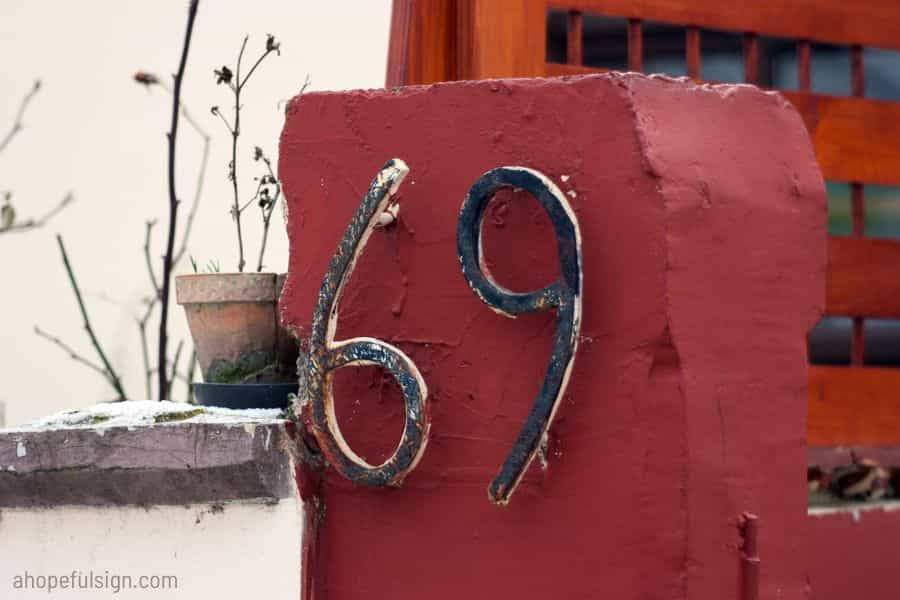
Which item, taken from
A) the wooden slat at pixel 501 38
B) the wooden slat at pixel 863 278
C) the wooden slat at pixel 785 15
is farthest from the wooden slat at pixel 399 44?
the wooden slat at pixel 863 278

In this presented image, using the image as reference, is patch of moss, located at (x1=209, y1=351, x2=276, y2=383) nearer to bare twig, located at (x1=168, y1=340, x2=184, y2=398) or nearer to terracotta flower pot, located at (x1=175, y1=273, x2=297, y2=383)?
terracotta flower pot, located at (x1=175, y1=273, x2=297, y2=383)

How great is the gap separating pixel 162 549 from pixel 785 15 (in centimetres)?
192

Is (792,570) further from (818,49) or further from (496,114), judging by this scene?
(818,49)

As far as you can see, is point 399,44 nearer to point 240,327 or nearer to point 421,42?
point 421,42

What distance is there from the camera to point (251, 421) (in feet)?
6.59

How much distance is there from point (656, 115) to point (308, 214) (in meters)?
0.59

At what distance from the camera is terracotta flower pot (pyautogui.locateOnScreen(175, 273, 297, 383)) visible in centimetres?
Answer: 219

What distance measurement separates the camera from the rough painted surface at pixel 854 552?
2768 mm

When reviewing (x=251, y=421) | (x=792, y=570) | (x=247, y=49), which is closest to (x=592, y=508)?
(x=792, y=570)

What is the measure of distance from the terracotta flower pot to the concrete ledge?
116mm

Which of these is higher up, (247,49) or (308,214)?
(247,49)

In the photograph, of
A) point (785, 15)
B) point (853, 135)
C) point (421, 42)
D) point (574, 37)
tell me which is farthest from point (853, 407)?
point (421, 42)

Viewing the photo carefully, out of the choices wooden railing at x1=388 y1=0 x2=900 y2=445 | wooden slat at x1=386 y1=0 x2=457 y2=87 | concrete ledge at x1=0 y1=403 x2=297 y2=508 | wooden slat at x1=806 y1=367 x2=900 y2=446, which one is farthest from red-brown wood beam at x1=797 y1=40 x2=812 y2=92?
concrete ledge at x1=0 y1=403 x2=297 y2=508

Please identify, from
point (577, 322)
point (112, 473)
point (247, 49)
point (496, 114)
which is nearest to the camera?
point (577, 322)
